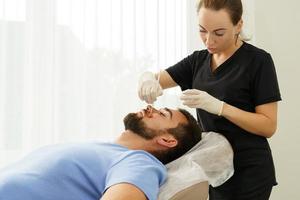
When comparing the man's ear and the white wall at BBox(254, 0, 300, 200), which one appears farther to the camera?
the white wall at BBox(254, 0, 300, 200)

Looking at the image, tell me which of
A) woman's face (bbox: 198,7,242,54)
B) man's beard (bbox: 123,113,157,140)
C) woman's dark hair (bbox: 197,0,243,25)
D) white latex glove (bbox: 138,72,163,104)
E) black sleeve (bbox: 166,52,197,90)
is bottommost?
man's beard (bbox: 123,113,157,140)

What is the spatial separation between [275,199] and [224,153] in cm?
122

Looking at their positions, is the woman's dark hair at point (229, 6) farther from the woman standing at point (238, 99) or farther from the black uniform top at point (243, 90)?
the black uniform top at point (243, 90)

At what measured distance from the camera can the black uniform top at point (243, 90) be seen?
1.47 metres

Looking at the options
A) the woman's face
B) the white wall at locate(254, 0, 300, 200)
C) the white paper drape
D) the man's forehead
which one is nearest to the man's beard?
the man's forehead

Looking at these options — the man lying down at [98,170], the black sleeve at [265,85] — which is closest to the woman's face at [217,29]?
the black sleeve at [265,85]

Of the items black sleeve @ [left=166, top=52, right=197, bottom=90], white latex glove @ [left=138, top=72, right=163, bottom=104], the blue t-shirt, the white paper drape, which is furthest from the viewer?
the white paper drape

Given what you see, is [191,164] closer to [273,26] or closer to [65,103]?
[65,103]

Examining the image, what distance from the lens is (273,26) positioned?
2.46m

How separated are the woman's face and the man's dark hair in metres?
0.32

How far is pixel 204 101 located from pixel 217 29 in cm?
29

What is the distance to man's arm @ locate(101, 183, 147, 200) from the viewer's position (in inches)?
39.1

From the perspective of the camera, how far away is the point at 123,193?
100 centimetres

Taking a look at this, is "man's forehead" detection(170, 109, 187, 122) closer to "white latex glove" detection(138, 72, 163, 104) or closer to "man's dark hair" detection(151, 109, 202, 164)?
"man's dark hair" detection(151, 109, 202, 164)
